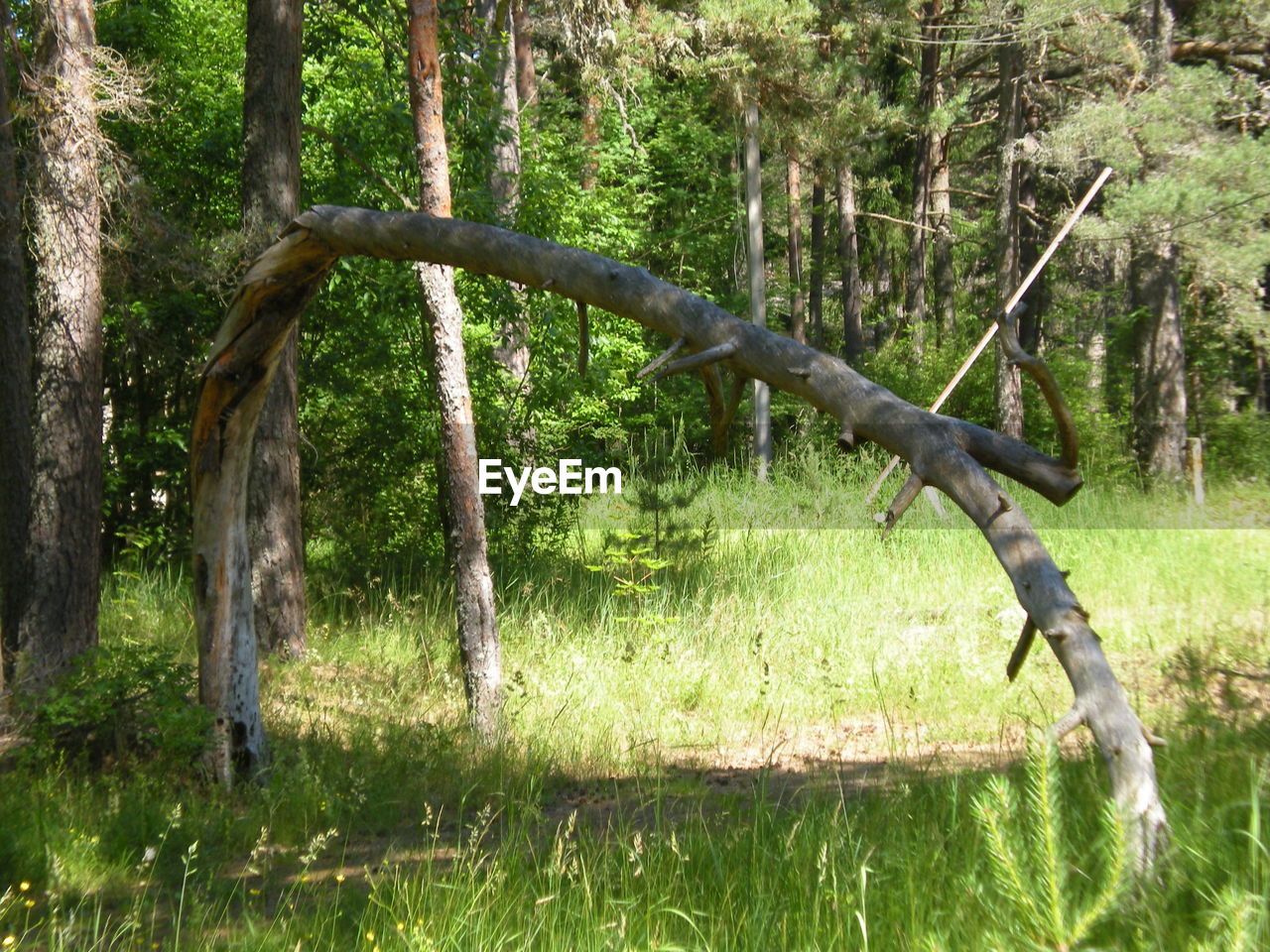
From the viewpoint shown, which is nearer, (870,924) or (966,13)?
(870,924)

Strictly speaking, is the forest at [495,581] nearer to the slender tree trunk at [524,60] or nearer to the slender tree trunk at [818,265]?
the slender tree trunk at [524,60]

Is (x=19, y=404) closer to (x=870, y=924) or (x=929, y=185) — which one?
(x=870, y=924)

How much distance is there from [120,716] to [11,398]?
2740mm

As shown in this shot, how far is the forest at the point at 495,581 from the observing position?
353cm

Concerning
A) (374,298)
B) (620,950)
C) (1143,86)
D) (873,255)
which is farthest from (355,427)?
(873,255)

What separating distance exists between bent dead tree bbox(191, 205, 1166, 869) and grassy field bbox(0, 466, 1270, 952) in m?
0.35

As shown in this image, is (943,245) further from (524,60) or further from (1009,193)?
(524,60)

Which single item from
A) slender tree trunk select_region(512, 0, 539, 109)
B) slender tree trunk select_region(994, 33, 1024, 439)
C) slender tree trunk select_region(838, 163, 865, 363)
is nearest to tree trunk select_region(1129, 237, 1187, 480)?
slender tree trunk select_region(994, 33, 1024, 439)

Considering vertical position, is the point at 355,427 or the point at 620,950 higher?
the point at 355,427

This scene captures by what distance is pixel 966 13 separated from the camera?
86.8 feet

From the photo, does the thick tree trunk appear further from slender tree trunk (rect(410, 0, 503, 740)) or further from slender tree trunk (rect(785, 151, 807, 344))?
slender tree trunk (rect(785, 151, 807, 344))

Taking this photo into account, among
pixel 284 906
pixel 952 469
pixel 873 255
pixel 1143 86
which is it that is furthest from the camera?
pixel 873 255

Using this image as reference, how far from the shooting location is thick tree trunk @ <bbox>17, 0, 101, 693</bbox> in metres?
7.90

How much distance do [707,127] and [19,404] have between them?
22.5 meters
